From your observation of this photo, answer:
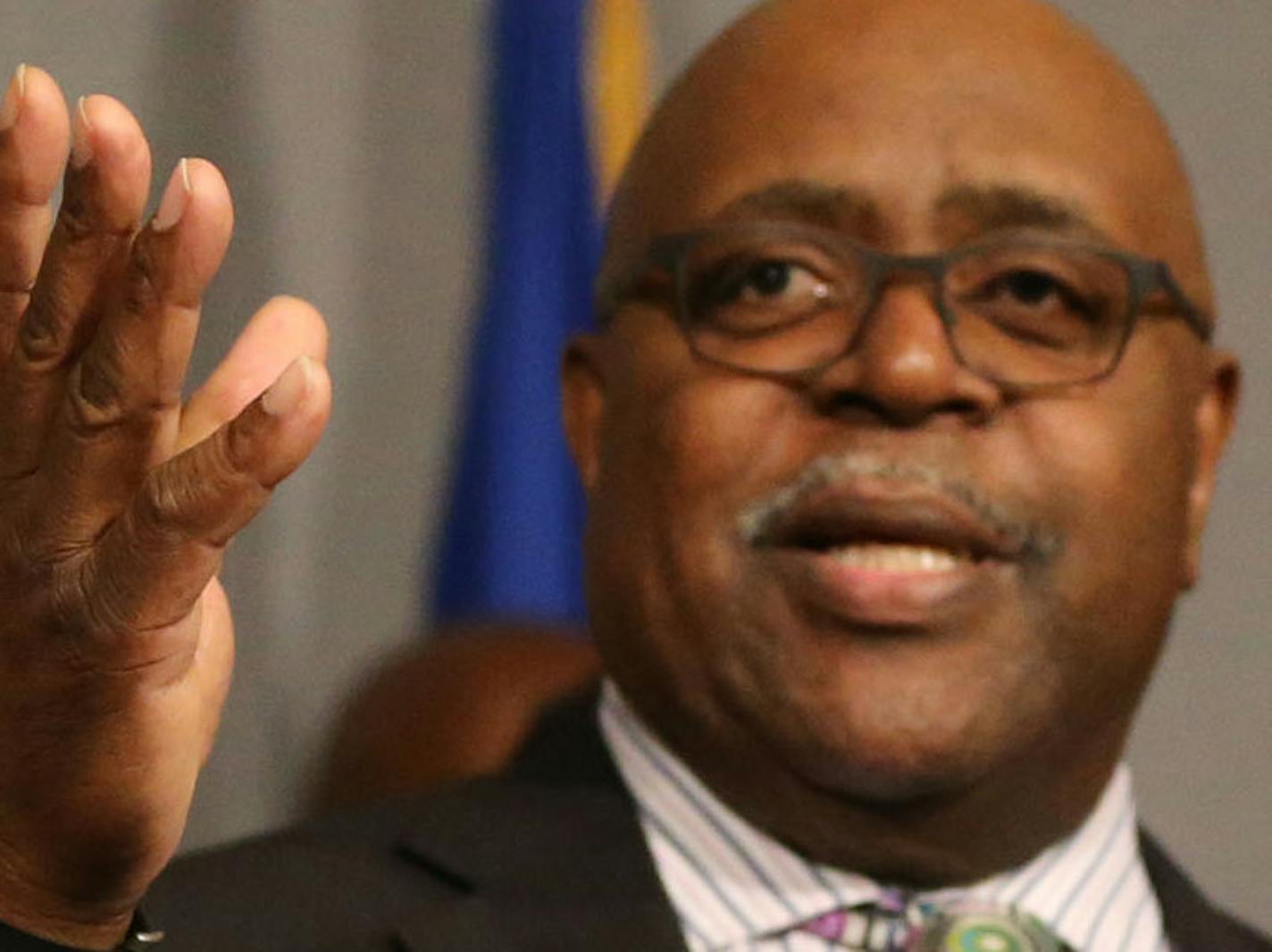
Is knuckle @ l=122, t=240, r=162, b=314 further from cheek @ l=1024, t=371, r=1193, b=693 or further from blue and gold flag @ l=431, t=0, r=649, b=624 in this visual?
blue and gold flag @ l=431, t=0, r=649, b=624

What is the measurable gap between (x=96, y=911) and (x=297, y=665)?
1630mm

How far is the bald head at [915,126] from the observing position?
1.61 metres

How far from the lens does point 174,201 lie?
1.03 metres

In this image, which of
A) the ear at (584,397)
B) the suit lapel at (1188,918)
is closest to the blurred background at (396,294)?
the ear at (584,397)

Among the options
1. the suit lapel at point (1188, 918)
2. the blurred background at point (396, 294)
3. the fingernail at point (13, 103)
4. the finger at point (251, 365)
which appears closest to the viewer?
the fingernail at point (13, 103)

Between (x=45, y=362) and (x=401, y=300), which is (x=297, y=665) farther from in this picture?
(x=45, y=362)

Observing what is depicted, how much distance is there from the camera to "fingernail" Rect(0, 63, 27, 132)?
1004 mm

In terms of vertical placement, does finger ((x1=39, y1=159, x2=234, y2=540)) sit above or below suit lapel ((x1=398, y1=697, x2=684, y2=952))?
above

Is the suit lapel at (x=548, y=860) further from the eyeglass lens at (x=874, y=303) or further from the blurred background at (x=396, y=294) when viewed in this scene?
the blurred background at (x=396, y=294)

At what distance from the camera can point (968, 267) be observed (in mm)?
1592

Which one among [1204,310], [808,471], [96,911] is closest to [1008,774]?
[808,471]

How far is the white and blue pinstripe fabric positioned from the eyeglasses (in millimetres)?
279

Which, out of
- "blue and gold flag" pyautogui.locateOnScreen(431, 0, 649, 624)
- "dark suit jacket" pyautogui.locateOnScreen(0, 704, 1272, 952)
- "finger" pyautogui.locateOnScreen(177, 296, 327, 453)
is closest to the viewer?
"finger" pyautogui.locateOnScreen(177, 296, 327, 453)

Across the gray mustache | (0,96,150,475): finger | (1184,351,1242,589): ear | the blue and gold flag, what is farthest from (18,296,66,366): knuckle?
the blue and gold flag
